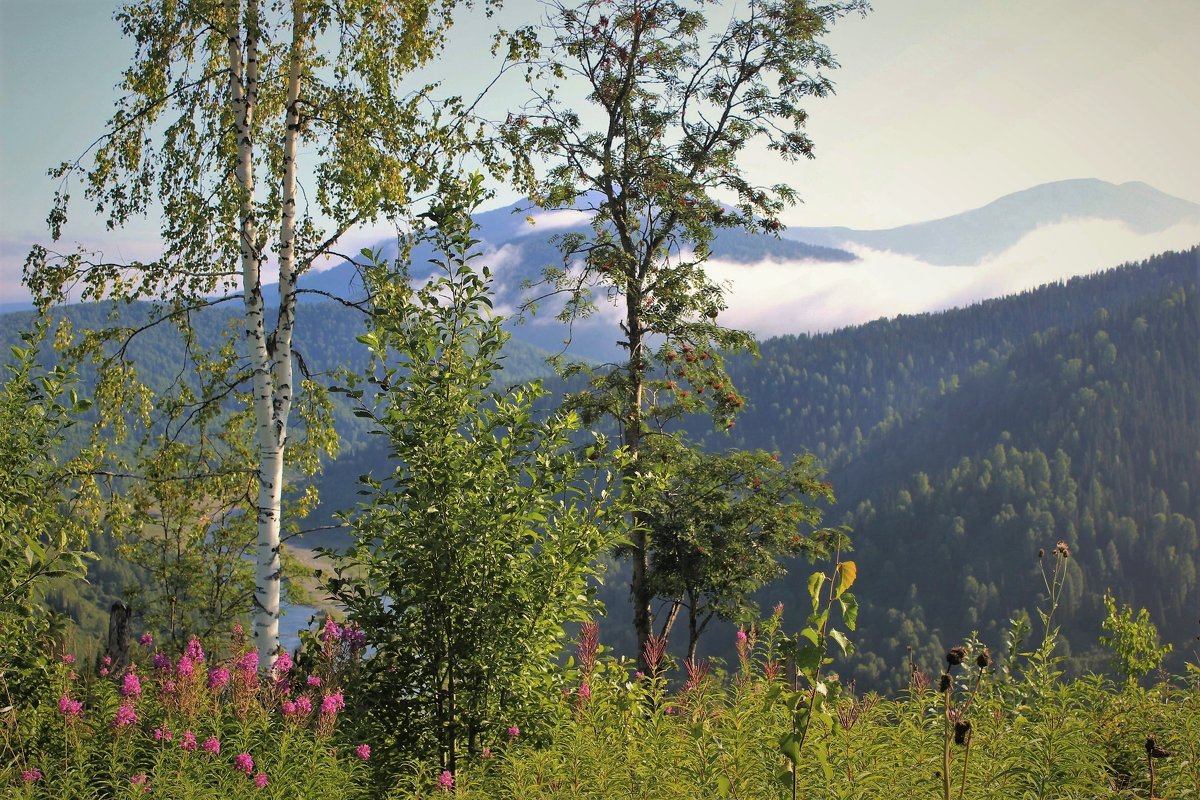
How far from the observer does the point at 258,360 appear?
27.5ft

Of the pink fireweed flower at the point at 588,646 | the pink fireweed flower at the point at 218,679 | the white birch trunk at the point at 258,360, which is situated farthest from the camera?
the white birch trunk at the point at 258,360

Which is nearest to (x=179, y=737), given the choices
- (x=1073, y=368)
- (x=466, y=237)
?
(x=466, y=237)

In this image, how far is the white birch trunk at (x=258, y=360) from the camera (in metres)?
8.09

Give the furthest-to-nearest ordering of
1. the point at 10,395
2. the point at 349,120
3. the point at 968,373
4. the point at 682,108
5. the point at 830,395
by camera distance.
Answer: the point at 830,395
the point at 968,373
the point at 682,108
the point at 349,120
the point at 10,395

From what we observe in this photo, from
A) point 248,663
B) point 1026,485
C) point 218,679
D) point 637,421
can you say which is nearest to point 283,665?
point 248,663

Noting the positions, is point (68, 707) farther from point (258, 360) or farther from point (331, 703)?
point (258, 360)

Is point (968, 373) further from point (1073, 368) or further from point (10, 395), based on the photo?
point (10, 395)

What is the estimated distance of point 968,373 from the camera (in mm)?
173500

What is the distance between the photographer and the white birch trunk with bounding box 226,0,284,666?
8094 mm

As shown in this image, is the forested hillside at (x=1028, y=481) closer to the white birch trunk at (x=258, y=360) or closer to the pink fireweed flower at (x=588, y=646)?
the white birch trunk at (x=258, y=360)

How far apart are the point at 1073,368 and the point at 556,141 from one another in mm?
152202

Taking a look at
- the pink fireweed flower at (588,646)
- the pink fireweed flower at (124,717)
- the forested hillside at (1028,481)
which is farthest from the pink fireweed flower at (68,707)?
the forested hillside at (1028,481)

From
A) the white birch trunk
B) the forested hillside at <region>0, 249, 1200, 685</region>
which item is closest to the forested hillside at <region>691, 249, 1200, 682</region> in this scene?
the forested hillside at <region>0, 249, 1200, 685</region>

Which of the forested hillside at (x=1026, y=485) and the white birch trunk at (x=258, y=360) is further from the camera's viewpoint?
the forested hillside at (x=1026, y=485)
